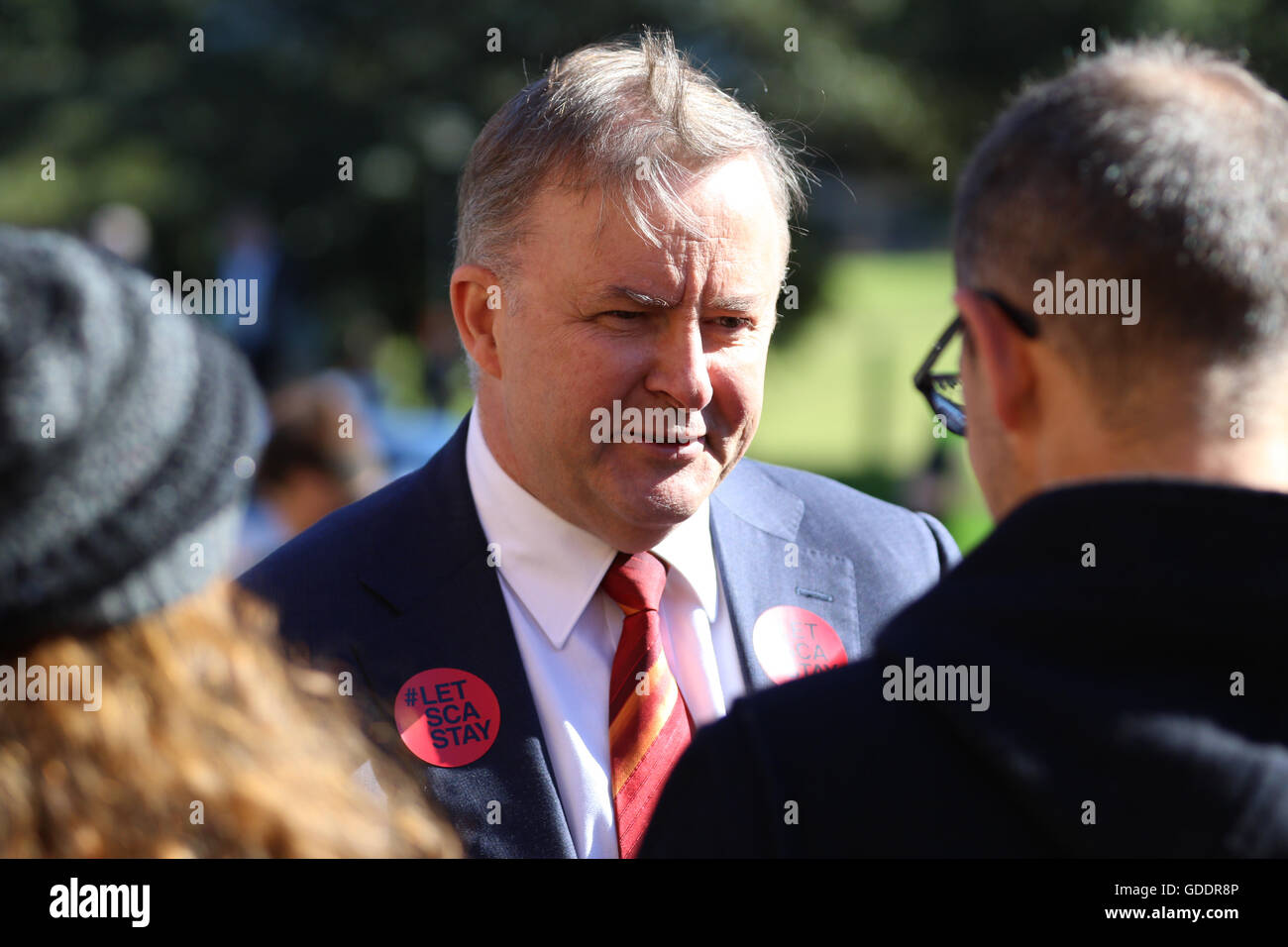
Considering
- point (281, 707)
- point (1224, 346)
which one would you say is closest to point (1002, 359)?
point (1224, 346)

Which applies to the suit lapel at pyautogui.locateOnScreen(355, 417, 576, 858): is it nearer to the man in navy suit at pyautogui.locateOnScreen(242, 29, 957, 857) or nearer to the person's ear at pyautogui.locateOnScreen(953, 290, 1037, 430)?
the man in navy suit at pyautogui.locateOnScreen(242, 29, 957, 857)

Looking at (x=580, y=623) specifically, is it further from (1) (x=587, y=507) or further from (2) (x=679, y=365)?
(2) (x=679, y=365)

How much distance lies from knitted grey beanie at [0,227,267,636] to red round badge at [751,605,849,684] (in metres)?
1.28

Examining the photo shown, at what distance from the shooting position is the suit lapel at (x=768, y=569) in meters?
2.40

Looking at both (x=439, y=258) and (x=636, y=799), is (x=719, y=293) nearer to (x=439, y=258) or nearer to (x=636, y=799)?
(x=636, y=799)

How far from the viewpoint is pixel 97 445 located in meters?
1.14

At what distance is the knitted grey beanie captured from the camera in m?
1.11

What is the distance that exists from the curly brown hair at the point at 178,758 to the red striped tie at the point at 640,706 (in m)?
0.82

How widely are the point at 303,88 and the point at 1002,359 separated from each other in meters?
15.9

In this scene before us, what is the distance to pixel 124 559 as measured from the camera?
1170 mm
